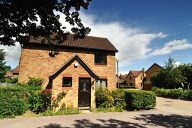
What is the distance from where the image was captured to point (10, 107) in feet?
46.6

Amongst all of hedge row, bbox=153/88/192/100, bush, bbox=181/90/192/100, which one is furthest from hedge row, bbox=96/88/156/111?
hedge row, bbox=153/88/192/100

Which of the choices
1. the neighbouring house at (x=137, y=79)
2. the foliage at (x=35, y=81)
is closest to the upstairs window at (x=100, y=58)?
the foliage at (x=35, y=81)

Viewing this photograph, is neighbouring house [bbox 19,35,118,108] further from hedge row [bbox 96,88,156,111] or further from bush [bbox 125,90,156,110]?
bush [bbox 125,90,156,110]

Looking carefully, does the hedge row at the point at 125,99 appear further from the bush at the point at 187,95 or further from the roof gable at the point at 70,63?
the bush at the point at 187,95

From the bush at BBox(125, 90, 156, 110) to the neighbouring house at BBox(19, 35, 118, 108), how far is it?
334cm

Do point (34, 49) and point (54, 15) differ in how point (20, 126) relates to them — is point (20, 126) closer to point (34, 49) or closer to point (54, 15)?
point (54, 15)

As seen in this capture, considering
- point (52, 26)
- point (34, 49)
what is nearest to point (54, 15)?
point (52, 26)

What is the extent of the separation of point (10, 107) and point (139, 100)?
10.8 metres

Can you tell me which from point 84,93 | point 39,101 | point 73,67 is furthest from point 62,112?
point 73,67

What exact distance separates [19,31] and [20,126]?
311 inches

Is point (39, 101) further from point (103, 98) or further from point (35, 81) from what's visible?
point (103, 98)

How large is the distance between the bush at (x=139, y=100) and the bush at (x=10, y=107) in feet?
30.5

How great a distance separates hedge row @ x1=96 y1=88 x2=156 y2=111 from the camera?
59.6 feet

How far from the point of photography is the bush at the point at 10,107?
549 inches
